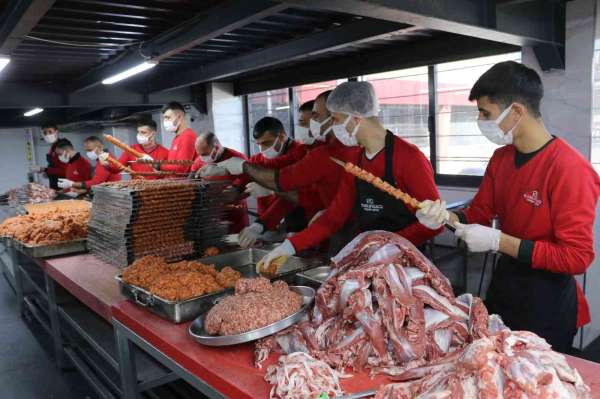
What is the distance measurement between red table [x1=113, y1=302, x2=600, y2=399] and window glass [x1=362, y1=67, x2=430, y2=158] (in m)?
4.87

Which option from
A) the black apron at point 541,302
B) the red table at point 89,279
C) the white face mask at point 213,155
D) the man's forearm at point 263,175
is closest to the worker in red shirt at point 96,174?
the white face mask at point 213,155

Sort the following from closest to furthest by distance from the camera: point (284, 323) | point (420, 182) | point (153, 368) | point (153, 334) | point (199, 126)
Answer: point (284, 323), point (153, 334), point (420, 182), point (153, 368), point (199, 126)

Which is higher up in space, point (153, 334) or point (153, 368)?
point (153, 334)

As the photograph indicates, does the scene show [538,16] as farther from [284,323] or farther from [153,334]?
[153,334]

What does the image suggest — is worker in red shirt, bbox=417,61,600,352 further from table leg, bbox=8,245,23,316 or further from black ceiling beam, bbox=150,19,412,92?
table leg, bbox=8,245,23,316

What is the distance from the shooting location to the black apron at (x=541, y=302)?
2.29 metres

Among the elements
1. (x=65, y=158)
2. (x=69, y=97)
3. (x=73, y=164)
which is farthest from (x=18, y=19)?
(x=65, y=158)

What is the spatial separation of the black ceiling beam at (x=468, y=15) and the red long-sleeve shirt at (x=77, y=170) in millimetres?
6535

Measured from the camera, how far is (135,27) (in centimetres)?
417

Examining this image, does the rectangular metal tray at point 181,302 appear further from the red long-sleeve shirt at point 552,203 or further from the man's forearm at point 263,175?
the red long-sleeve shirt at point 552,203

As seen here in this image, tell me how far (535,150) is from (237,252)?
1.88m

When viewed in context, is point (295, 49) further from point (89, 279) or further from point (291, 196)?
point (89, 279)

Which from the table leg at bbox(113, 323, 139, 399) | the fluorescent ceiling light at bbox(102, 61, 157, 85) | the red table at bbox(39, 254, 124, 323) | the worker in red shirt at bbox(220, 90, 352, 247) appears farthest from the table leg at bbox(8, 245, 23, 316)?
the table leg at bbox(113, 323, 139, 399)

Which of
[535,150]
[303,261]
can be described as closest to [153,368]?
[303,261]
